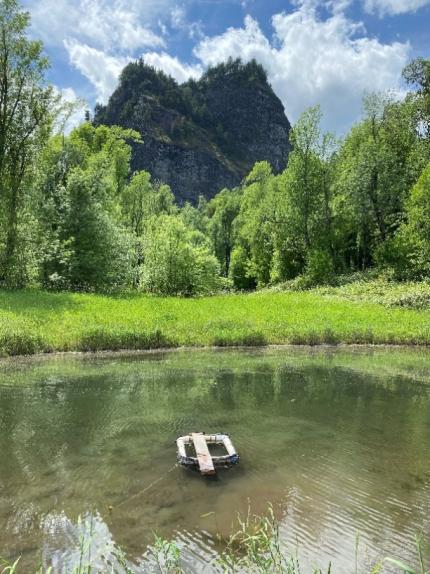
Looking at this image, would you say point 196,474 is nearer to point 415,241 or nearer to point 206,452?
point 206,452

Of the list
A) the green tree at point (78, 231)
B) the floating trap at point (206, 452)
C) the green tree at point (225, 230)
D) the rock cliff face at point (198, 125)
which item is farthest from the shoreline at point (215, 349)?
the rock cliff face at point (198, 125)

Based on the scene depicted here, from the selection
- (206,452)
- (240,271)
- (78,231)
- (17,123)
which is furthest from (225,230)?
(206,452)

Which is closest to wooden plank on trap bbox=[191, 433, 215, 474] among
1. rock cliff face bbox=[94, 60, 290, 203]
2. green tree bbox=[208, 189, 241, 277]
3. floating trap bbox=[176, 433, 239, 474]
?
floating trap bbox=[176, 433, 239, 474]

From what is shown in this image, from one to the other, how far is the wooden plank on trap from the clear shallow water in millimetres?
207

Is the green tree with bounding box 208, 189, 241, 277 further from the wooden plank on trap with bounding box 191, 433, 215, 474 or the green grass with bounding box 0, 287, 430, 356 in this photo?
the wooden plank on trap with bounding box 191, 433, 215, 474

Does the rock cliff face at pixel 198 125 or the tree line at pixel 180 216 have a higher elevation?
the rock cliff face at pixel 198 125

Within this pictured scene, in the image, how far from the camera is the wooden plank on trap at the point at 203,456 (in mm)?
9172

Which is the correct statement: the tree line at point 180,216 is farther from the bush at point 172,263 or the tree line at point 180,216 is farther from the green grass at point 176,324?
the green grass at point 176,324

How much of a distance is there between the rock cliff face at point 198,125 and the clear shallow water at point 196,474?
13677 centimetres

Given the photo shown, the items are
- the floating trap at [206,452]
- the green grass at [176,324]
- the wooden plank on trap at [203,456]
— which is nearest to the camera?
the wooden plank on trap at [203,456]

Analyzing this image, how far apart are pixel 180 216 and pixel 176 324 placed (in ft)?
102

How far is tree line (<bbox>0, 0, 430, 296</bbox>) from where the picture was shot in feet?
118

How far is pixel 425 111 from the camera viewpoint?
5284 centimetres

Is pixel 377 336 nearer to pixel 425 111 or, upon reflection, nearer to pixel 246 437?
pixel 246 437
